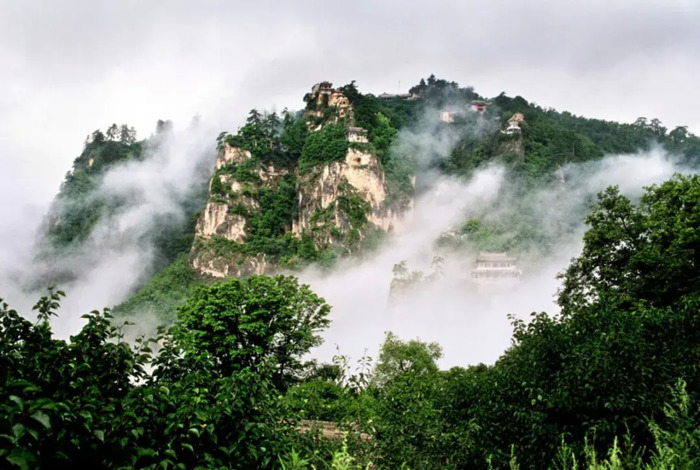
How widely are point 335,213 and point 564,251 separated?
32252 millimetres

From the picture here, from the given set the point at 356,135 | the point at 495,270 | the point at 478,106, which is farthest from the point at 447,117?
the point at 495,270

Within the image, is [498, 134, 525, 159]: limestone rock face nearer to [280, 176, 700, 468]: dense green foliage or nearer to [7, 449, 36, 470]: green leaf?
[280, 176, 700, 468]: dense green foliage

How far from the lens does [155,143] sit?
109250 mm

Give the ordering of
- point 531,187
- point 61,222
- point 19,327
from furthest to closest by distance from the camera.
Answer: point 61,222 < point 531,187 < point 19,327

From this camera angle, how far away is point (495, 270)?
235ft

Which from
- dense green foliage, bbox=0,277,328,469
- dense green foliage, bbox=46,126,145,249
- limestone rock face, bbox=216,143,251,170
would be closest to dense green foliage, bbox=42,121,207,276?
Result: dense green foliage, bbox=46,126,145,249

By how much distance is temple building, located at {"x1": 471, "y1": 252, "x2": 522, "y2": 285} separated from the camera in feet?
233

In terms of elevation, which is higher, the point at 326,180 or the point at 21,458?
the point at 326,180

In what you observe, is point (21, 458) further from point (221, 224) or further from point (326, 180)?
point (221, 224)

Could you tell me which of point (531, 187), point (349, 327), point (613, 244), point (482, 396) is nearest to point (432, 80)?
point (531, 187)

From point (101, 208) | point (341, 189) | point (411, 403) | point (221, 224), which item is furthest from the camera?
point (101, 208)

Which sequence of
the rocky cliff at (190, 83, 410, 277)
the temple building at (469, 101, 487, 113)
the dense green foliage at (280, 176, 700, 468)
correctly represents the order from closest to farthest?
the dense green foliage at (280, 176, 700, 468), the rocky cliff at (190, 83, 410, 277), the temple building at (469, 101, 487, 113)

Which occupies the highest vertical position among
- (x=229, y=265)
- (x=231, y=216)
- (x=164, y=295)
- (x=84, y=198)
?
(x=84, y=198)

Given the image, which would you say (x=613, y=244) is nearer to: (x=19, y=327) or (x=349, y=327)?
(x=19, y=327)
